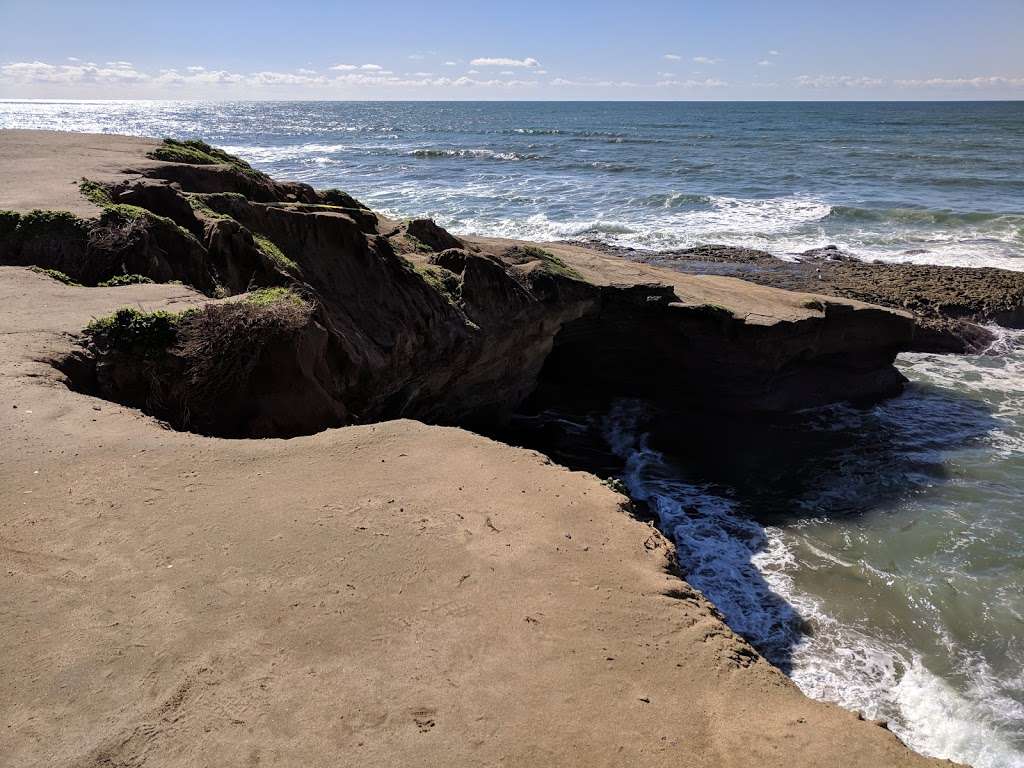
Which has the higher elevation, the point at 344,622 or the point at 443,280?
the point at 443,280

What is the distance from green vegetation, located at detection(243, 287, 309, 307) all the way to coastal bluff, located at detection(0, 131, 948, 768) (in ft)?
0.25

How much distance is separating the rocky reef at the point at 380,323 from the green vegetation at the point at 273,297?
0.05 m

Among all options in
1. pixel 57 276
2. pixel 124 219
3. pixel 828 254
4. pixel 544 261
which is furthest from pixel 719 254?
pixel 57 276

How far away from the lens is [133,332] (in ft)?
21.8

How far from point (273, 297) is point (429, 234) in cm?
418

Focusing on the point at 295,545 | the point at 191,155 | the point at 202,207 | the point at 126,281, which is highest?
the point at 191,155

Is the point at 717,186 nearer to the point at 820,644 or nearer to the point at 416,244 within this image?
the point at 416,244

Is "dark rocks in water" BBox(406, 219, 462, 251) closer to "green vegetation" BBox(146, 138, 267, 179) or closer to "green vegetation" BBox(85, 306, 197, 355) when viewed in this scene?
"green vegetation" BBox(146, 138, 267, 179)

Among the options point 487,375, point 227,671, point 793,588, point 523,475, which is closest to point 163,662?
point 227,671

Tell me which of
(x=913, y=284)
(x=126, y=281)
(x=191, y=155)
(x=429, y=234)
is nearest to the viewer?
(x=126, y=281)

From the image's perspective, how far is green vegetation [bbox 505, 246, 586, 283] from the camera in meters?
11.5

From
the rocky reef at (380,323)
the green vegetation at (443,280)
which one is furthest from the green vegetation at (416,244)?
the green vegetation at (443,280)

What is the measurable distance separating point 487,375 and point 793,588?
500cm

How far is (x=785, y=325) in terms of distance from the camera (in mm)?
11656
